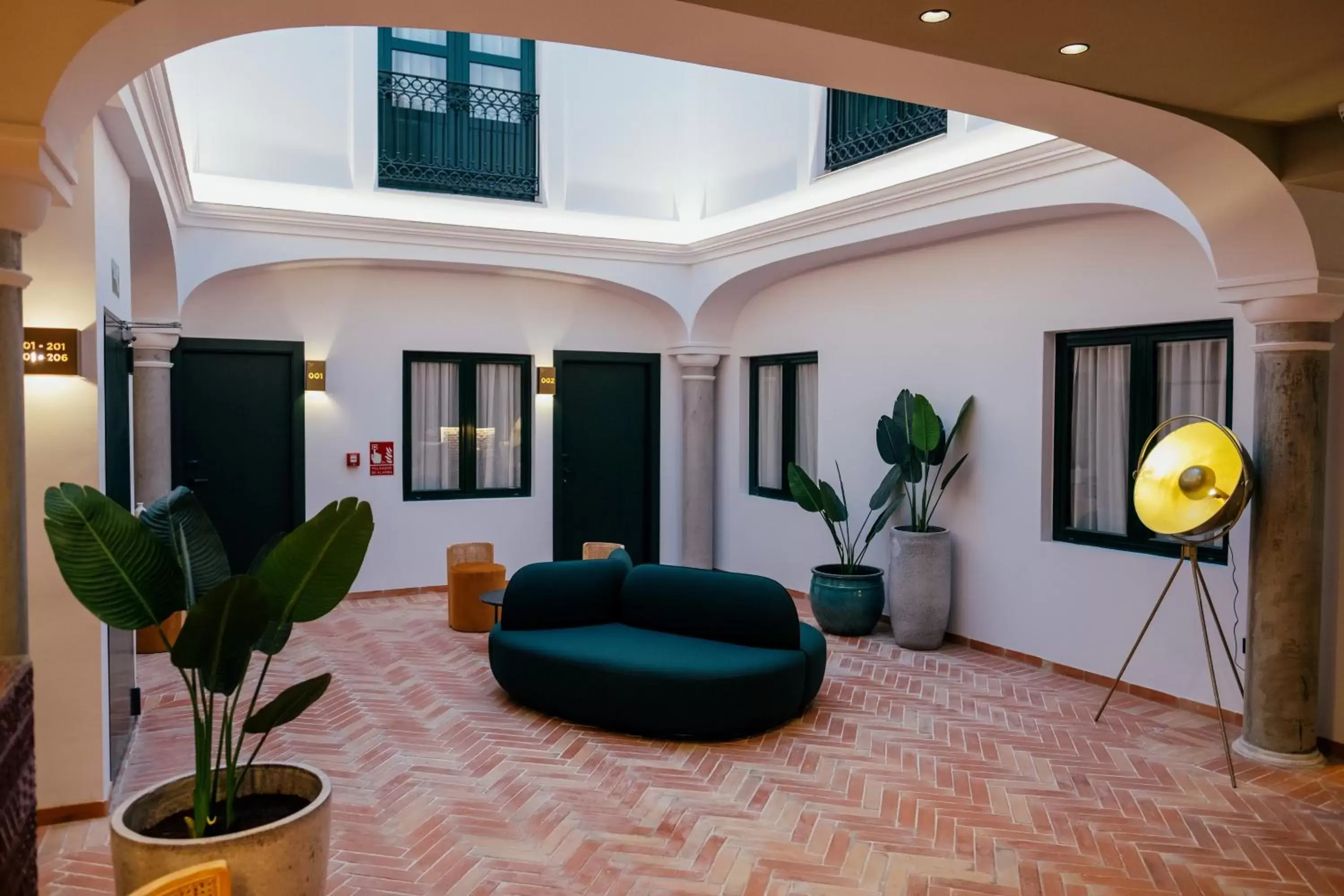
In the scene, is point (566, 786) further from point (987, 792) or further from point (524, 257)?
Result: point (524, 257)

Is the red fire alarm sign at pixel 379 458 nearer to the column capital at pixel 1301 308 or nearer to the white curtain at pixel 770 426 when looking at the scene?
the white curtain at pixel 770 426

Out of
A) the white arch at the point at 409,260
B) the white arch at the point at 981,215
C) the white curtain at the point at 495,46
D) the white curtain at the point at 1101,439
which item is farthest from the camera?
the white curtain at the point at 495,46

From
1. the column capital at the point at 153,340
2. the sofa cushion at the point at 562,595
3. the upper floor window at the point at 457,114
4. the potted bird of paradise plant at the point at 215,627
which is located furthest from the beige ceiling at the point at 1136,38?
the upper floor window at the point at 457,114

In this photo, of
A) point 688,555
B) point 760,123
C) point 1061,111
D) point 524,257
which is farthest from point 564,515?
point 1061,111

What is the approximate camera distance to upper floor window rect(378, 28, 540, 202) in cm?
911

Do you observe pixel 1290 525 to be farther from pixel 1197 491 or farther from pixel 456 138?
pixel 456 138

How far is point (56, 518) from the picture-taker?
2732 mm

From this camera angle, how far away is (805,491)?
802 centimetres

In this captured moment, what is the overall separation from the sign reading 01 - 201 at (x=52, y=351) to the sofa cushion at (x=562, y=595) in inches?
110

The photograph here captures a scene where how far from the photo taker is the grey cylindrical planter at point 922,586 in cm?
732

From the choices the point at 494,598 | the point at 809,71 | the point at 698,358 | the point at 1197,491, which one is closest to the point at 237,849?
the point at 809,71

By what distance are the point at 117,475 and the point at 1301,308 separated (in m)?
6.13

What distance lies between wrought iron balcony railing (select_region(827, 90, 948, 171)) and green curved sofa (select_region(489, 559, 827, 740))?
3729 millimetres

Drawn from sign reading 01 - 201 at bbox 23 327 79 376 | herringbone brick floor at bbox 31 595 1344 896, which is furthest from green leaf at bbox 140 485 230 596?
sign reading 01 - 201 at bbox 23 327 79 376
